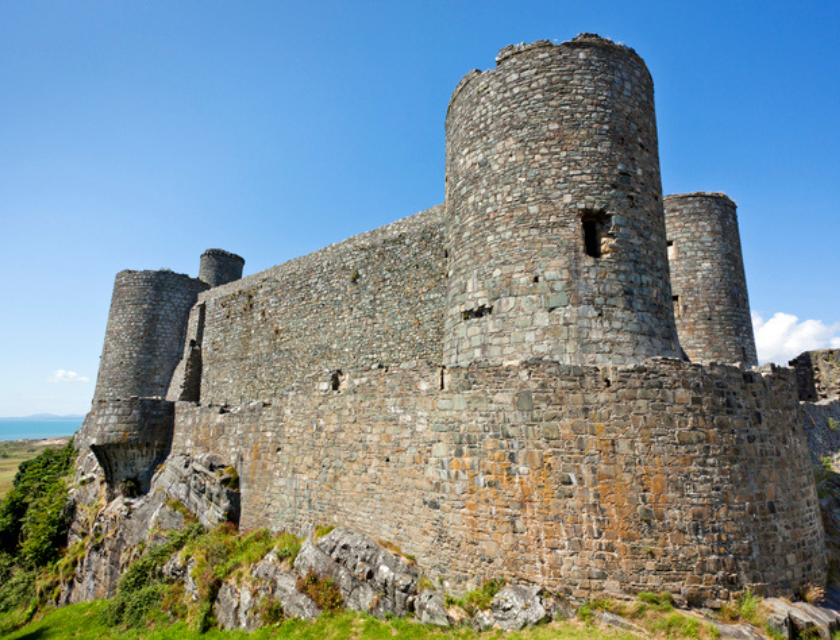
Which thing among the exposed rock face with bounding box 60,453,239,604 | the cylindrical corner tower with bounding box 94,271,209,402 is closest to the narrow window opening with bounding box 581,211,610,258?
the exposed rock face with bounding box 60,453,239,604

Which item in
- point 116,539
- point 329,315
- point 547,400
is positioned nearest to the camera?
point 547,400

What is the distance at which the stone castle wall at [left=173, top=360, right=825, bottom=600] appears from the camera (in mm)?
7531

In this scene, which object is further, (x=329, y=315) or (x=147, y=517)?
(x=329, y=315)

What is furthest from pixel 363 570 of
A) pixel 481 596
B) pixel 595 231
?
pixel 595 231

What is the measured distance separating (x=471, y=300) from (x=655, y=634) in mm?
6458

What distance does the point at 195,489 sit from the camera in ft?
49.0

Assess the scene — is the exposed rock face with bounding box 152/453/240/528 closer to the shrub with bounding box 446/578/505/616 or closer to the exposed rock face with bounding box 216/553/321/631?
the exposed rock face with bounding box 216/553/321/631

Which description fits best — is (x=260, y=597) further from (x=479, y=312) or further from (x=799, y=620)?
(x=799, y=620)

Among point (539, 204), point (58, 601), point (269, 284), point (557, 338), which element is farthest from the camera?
point (269, 284)

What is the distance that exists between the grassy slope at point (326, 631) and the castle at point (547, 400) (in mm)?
743

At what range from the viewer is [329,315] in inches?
712

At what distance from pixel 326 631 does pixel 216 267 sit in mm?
25280

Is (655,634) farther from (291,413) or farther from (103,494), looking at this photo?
(103,494)

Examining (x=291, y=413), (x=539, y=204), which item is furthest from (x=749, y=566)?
(x=291, y=413)
